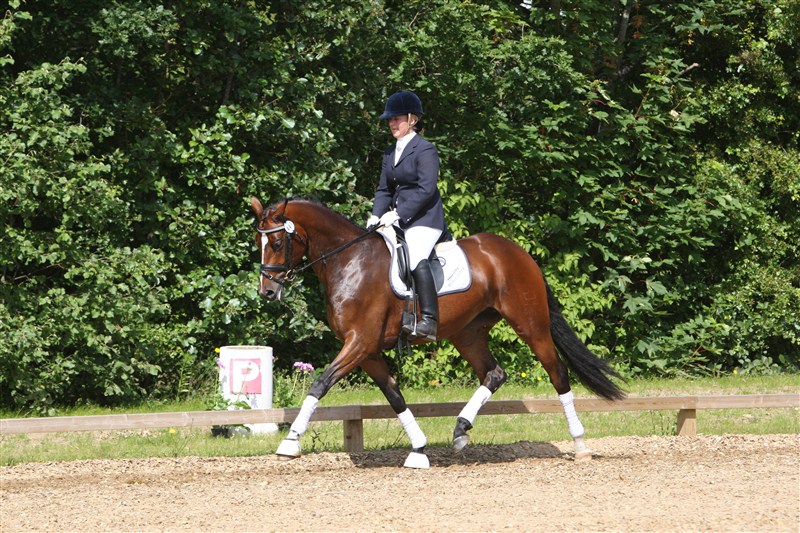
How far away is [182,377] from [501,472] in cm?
498

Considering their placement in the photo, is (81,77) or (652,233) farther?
(652,233)

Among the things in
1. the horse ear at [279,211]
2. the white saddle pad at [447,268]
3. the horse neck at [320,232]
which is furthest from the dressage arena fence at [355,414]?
the horse ear at [279,211]

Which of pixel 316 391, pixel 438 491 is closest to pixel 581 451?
pixel 438 491

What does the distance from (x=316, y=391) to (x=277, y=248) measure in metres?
1.03

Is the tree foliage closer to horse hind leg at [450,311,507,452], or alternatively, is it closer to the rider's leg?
horse hind leg at [450,311,507,452]

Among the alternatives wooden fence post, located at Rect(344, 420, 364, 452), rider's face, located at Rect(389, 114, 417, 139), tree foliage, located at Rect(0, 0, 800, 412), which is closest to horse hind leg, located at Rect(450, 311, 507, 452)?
wooden fence post, located at Rect(344, 420, 364, 452)

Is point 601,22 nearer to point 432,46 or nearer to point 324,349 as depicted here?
point 432,46

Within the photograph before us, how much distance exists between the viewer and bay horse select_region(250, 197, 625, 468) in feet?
23.5

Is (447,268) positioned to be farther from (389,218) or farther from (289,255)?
(289,255)

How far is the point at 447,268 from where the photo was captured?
756 cm

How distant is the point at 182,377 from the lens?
36.7ft

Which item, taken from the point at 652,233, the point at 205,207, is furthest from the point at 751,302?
the point at 205,207

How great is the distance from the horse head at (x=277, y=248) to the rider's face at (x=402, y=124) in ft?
3.31

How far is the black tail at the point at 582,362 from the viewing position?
8.07 metres
